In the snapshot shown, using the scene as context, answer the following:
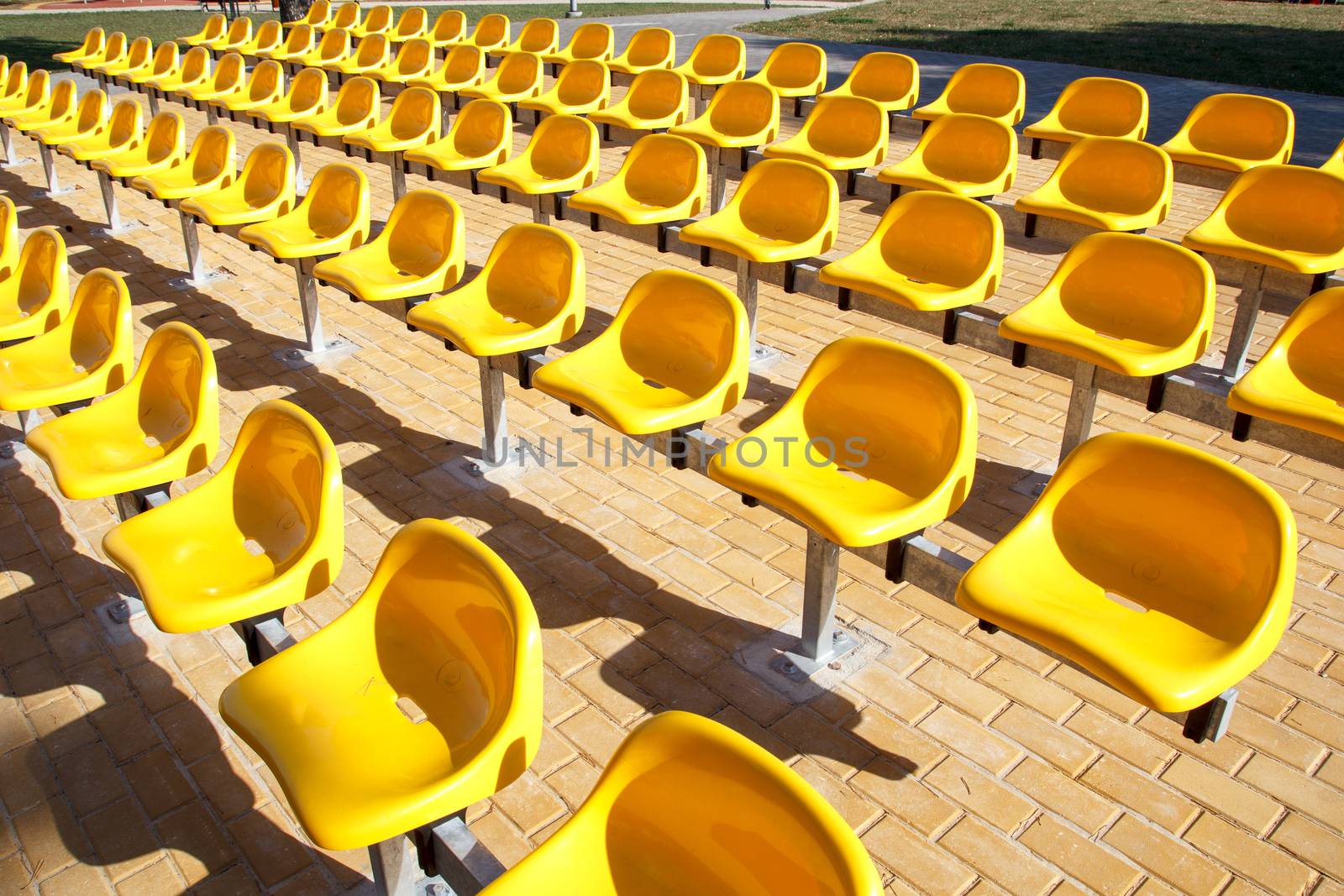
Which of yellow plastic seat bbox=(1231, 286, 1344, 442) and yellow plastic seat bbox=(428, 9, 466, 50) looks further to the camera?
yellow plastic seat bbox=(428, 9, 466, 50)

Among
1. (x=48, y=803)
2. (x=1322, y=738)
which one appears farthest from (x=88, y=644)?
(x=1322, y=738)

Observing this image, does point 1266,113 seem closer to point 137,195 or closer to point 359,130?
point 359,130

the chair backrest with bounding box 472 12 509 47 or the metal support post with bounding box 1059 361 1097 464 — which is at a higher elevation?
the chair backrest with bounding box 472 12 509 47

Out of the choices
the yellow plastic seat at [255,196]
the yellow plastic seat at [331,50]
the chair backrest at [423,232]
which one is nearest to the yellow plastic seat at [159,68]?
the yellow plastic seat at [331,50]

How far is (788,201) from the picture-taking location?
440 cm

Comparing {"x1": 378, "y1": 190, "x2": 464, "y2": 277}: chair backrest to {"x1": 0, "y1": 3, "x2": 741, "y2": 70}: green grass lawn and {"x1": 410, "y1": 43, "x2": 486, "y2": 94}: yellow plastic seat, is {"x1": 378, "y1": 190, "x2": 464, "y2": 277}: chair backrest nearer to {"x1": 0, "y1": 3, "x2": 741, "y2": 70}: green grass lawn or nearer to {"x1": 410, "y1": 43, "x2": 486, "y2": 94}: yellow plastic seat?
{"x1": 410, "y1": 43, "x2": 486, "y2": 94}: yellow plastic seat

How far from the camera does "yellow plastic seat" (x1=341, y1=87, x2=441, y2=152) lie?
6.03 metres

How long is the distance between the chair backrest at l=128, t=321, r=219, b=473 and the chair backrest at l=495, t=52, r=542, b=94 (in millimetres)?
4610

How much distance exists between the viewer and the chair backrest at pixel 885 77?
6.73 m

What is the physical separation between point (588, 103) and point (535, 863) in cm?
600

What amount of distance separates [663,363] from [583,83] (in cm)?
423

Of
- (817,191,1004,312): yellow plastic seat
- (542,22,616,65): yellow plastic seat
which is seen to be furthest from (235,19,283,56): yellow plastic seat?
(817,191,1004,312): yellow plastic seat

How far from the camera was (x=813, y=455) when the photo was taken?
290cm

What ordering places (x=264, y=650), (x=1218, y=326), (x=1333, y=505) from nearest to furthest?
(x=264, y=650), (x=1333, y=505), (x=1218, y=326)
